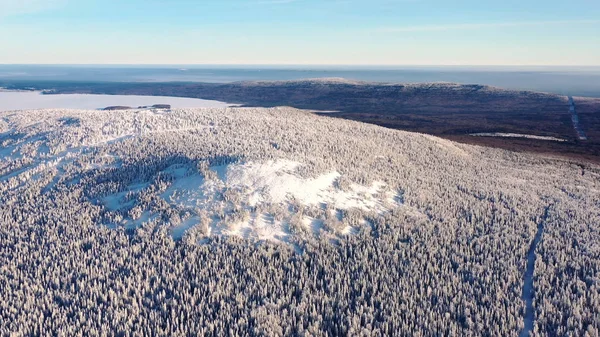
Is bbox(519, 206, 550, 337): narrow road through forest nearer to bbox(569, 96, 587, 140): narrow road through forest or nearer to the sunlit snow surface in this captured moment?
the sunlit snow surface

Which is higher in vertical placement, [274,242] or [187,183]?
[187,183]

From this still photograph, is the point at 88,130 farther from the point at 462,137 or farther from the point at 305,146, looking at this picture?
the point at 462,137

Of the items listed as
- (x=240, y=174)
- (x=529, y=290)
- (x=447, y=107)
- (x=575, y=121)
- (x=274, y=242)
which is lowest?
(x=529, y=290)

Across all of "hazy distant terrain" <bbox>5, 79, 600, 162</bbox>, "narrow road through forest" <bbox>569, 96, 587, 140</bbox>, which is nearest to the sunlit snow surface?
"hazy distant terrain" <bbox>5, 79, 600, 162</bbox>

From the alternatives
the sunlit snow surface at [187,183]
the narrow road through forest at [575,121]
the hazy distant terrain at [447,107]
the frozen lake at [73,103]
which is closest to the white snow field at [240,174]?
the sunlit snow surface at [187,183]

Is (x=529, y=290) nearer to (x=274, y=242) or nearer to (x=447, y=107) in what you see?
(x=274, y=242)

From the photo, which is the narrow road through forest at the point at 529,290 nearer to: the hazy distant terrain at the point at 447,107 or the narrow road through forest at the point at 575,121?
the hazy distant terrain at the point at 447,107

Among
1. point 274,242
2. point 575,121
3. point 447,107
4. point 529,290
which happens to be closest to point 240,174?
point 274,242
